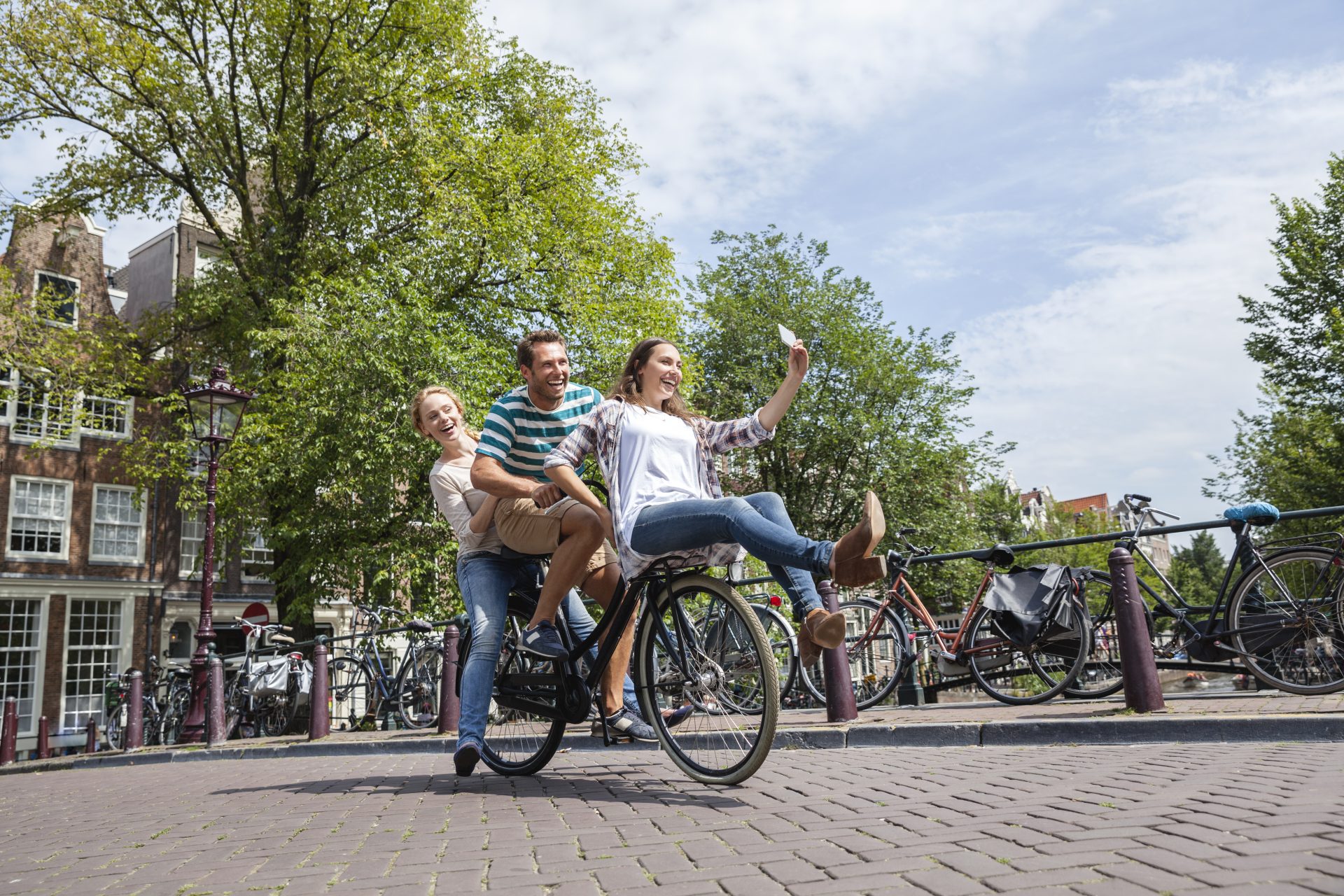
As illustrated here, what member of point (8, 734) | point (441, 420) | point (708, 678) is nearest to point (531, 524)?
point (441, 420)

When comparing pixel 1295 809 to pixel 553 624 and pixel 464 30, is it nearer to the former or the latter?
pixel 553 624

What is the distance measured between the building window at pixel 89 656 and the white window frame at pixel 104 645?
0.02 meters

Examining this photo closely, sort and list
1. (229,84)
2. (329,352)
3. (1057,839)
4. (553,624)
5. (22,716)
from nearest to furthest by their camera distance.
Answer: (1057,839) < (553,624) < (329,352) < (229,84) < (22,716)

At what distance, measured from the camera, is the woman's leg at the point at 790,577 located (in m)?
3.40

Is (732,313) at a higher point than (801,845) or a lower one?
higher

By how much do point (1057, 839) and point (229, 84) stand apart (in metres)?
22.2

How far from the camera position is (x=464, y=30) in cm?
2184

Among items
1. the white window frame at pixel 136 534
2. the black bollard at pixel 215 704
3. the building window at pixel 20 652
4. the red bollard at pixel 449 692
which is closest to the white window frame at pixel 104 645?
the building window at pixel 20 652

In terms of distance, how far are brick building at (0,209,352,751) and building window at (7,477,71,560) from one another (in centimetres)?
3

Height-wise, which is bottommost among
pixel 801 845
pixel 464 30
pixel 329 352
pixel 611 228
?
pixel 801 845

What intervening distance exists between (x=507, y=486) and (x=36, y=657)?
27.1 metres

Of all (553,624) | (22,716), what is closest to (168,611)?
(22,716)

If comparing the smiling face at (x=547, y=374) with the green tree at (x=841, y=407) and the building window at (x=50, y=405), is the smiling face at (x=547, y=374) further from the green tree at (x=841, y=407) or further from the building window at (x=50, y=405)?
the green tree at (x=841, y=407)

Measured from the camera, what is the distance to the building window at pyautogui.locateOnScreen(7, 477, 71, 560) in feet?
85.1
